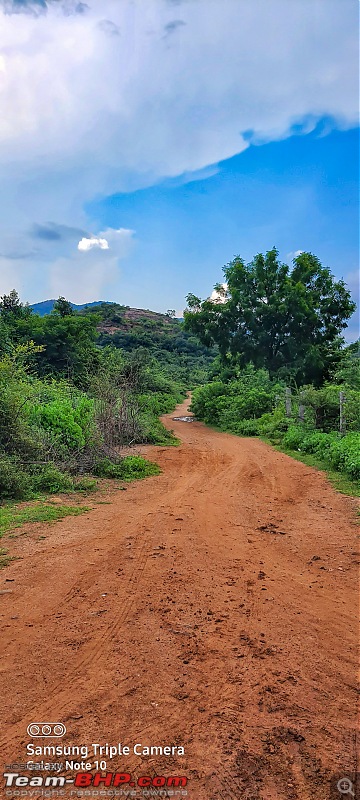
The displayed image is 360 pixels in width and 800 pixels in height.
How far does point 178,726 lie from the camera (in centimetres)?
225

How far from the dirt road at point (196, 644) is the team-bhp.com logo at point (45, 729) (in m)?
0.04

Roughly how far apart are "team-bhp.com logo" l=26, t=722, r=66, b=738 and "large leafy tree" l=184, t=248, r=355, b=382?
696 inches

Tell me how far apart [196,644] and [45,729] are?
1071 mm

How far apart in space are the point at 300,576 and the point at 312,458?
6.13 metres

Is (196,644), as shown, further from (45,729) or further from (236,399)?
(236,399)

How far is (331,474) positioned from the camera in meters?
8.21

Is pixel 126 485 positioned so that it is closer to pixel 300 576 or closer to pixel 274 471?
pixel 274 471

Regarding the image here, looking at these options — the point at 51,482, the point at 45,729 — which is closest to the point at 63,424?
the point at 51,482

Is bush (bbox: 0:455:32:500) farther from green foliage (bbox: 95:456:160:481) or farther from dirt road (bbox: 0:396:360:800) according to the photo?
green foliage (bbox: 95:456:160:481)

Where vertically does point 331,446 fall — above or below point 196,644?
above

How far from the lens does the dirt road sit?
2.11 meters

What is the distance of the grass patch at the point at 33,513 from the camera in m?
5.57

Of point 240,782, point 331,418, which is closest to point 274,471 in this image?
point 331,418

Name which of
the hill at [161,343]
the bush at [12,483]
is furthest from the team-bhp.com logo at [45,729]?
the hill at [161,343]
